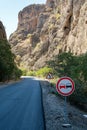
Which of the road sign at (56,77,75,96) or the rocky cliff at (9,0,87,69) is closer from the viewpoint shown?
the road sign at (56,77,75,96)

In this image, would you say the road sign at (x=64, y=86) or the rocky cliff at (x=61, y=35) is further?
the rocky cliff at (x=61, y=35)

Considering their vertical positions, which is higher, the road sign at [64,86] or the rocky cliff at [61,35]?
the rocky cliff at [61,35]

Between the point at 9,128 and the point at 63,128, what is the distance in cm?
186

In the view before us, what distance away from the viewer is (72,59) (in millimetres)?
49719

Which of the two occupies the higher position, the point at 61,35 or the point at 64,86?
the point at 61,35

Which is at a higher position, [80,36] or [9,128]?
[80,36]

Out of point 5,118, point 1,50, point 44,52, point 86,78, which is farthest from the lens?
point 44,52

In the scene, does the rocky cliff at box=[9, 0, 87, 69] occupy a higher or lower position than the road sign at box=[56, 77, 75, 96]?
higher

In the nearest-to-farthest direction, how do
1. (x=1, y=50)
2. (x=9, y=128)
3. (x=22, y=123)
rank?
(x=9, y=128) → (x=22, y=123) → (x=1, y=50)

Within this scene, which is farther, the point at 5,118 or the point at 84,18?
the point at 84,18

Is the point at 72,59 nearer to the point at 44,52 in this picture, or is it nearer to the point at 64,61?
the point at 64,61

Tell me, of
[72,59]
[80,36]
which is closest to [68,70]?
[72,59]

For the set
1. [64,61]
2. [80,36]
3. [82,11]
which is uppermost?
[82,11]

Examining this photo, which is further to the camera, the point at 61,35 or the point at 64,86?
the point at 61,35
